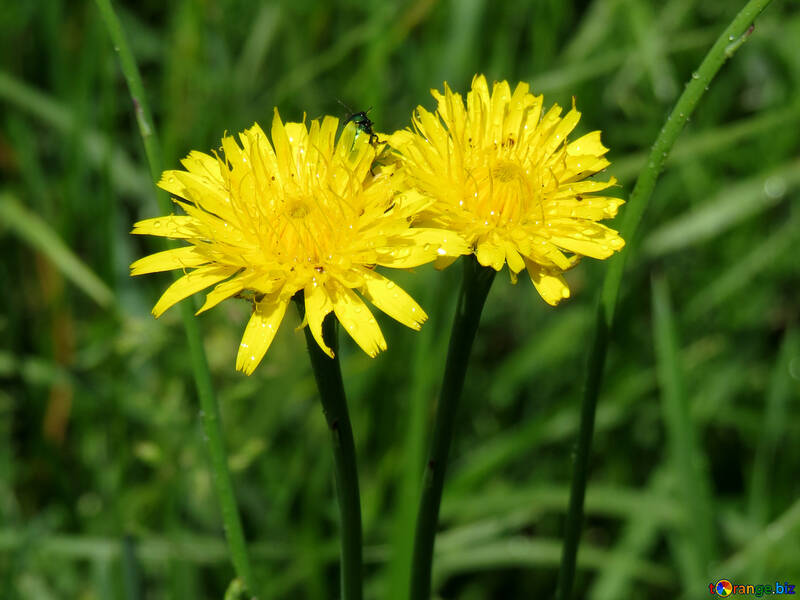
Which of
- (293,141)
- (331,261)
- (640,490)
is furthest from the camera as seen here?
(640,490)

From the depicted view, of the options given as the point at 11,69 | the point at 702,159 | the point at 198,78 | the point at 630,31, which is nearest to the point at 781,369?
the point at 702,159

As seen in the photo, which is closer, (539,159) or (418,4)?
(539,159)

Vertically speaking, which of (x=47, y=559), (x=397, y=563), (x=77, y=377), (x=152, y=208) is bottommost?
(x=397, y=563)

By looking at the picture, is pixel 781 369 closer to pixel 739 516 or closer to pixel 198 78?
pixel 739 516

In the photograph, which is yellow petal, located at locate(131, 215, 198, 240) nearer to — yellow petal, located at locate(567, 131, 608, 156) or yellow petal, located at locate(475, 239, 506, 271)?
yellow petal, located at locate(475, 239, 506, 271)

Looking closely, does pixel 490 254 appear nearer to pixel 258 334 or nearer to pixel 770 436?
pixel 258 334

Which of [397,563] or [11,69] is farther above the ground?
[11,69]

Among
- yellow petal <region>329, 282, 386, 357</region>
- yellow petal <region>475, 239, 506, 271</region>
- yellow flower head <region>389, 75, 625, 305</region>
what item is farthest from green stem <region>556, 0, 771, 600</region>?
yellow petal <region>329, 282, 386, 357</region>

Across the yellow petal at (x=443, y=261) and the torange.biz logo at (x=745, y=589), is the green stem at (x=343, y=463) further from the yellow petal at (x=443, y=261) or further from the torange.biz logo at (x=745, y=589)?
the torange.biz logo at (x=745, y=589)
